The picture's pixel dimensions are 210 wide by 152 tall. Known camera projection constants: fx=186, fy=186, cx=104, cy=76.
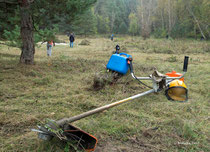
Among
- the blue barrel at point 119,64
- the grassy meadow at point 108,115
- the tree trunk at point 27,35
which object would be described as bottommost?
the grassy meadow at point 108,115

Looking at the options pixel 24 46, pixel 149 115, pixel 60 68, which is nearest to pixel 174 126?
pixel 149 115

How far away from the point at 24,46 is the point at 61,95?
3.26 metres

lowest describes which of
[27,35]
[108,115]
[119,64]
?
[108,115]

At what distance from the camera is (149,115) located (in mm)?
3320

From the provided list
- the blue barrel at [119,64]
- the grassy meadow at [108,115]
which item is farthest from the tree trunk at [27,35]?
the blue barrel at [119,64]

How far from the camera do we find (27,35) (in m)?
6.33

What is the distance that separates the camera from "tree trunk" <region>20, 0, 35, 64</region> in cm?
611

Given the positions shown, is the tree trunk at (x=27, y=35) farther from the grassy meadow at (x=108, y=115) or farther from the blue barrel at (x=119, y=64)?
the blue barrel at (x=119, y=64)

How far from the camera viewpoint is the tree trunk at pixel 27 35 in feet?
20.1

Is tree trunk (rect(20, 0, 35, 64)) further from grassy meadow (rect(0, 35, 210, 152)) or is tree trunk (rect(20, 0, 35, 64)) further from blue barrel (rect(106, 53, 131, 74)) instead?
blue barrel (rect(106, 53, 131, 74))

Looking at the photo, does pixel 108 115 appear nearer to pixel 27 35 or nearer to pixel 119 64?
pixel 119 64

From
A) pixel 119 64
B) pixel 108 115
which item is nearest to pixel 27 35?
pixel 119 64

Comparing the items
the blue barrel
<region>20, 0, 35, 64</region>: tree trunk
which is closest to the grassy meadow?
the blue barrel

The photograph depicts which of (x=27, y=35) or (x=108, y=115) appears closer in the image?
(x=108, y=115)
